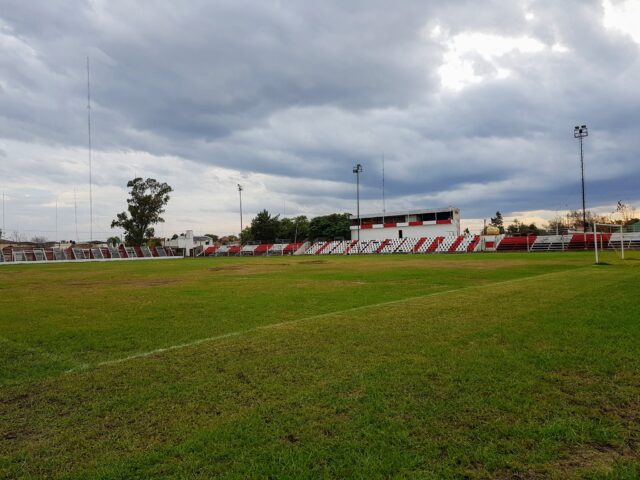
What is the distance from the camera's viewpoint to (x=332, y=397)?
3863 millimetres

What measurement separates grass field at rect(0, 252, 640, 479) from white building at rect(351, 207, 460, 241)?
210 ft

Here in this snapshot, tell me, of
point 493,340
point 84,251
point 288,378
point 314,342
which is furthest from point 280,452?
point 84,251

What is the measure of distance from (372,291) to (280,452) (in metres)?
10.3

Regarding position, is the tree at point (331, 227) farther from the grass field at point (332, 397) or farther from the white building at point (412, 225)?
the grass field at point (332, 397)

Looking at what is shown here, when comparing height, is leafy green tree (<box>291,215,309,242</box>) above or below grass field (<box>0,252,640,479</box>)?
above

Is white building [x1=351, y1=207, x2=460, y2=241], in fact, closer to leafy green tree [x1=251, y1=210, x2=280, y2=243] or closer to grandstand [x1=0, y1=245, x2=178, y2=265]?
leafy green tree [x1=251, y1=210, x2=280, y2=243]

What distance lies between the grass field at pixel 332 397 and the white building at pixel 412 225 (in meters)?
63.9

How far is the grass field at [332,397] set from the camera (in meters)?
2.80

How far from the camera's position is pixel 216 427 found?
3312 mm

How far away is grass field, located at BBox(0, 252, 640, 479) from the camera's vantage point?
280 centimetres

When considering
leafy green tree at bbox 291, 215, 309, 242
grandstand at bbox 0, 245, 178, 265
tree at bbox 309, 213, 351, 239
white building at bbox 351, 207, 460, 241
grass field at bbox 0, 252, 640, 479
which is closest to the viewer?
grass field at bbox 0, 252, 640, 479

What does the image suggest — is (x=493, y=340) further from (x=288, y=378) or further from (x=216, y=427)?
(x=216, y=427)

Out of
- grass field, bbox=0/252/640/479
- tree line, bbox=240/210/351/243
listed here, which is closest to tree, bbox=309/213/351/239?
tree line, bbox=240/210/351/243

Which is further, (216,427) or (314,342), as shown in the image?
(314,342)
